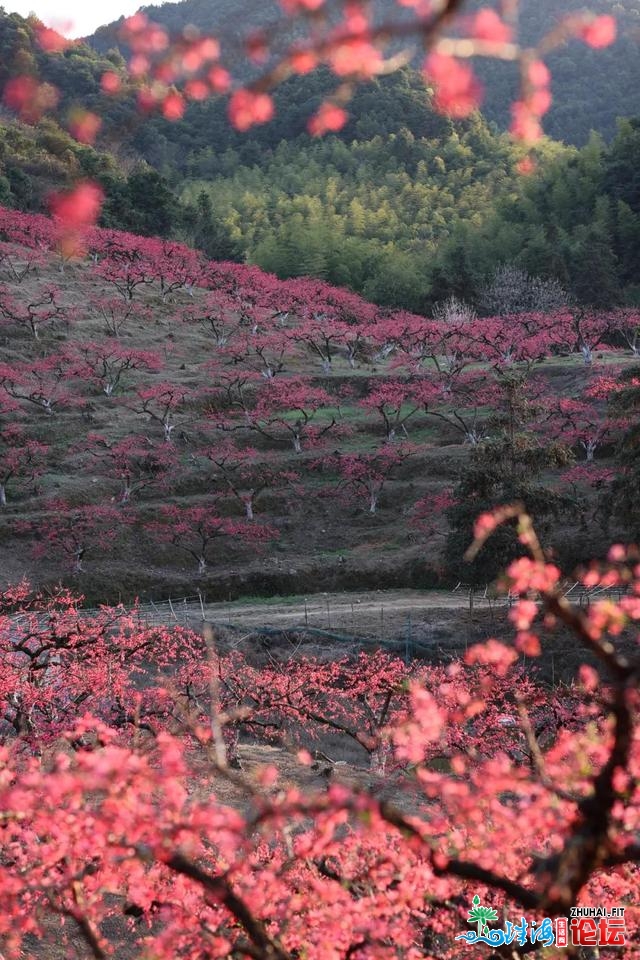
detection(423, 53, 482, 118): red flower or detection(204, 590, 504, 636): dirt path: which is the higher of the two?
detection(423, 53, 482, 118): red flower

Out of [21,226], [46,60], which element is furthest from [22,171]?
[46,60]

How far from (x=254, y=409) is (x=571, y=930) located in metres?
31.2

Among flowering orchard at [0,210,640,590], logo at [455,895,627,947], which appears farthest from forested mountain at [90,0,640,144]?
logo at [455,895,627,947]

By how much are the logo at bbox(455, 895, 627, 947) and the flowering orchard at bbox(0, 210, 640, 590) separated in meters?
14.2

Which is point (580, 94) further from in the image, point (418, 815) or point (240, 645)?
point (418, 815)

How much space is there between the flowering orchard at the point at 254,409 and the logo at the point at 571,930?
1421cm

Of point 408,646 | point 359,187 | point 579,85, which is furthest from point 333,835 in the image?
point 579,85

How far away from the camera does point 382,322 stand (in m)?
43.9

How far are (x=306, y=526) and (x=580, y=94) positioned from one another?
9079cm

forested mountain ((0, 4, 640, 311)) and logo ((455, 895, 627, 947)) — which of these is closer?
logo ((455, 895, 627, 947))

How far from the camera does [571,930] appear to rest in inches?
220

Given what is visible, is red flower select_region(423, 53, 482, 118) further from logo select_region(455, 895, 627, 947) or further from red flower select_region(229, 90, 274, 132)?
logo select_region(455, 895, 627, 947)

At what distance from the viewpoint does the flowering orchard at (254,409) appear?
27297mm

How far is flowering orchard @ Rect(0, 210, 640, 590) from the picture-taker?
27.3 metres
